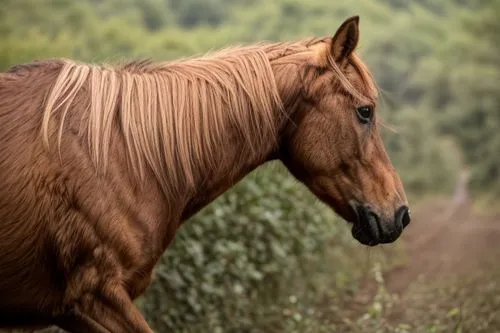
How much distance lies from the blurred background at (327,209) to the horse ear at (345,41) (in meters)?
0.55

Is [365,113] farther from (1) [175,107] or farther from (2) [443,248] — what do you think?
(2) [443,248]

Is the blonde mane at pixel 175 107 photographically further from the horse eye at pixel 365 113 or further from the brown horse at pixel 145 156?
the horse eye at pixel 365 113

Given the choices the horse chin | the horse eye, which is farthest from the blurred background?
the horse chin

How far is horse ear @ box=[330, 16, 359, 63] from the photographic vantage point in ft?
13.2

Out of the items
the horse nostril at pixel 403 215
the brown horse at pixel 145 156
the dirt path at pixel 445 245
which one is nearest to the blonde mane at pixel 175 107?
the brown horse at pixel 145 156

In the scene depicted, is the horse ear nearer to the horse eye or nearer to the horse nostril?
the horse eye

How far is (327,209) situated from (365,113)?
4762mm

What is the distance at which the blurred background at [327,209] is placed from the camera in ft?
21.8

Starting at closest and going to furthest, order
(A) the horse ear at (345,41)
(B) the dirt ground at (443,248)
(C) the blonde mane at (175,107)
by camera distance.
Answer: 1. (C) the blonde mane at (175,107)
2. (A) the horse ear at (345,41)
3. (B) the dirt ground at (443,248)

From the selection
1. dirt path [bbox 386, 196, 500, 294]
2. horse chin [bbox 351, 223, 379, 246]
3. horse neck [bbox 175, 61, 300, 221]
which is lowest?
dirt path [bbox 386, 196, 500, 294]

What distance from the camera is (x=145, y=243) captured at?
3807 mm

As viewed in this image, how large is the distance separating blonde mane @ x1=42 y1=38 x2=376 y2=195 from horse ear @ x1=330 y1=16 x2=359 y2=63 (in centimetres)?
9

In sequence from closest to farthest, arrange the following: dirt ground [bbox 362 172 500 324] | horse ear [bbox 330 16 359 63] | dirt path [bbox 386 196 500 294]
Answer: horse ear [bbox 330 16 359 63] → dirt ground [bbox 362 172 500 324] → dirt path [bbox 386 196 500 294]

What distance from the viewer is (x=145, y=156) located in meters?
3.85
